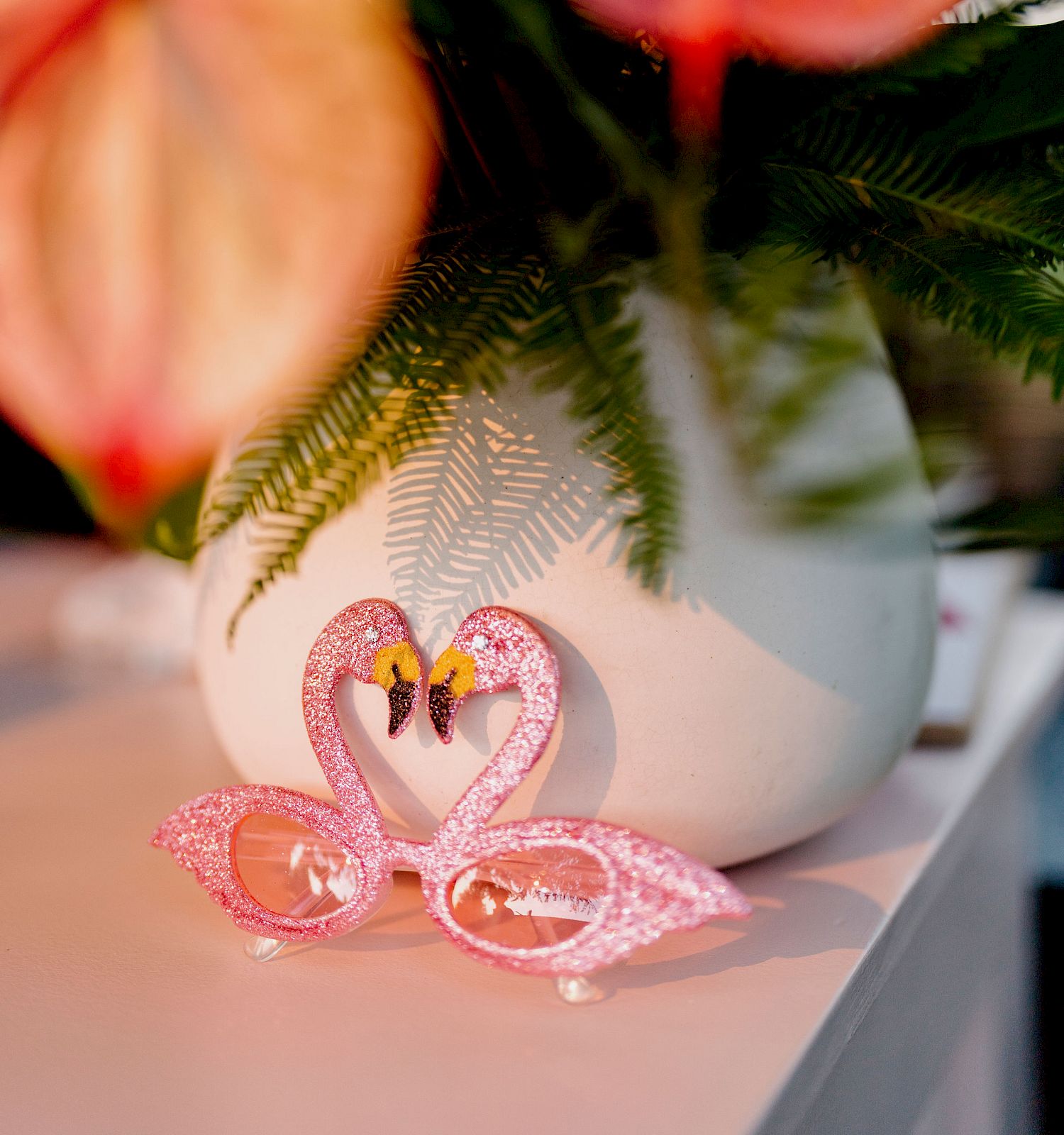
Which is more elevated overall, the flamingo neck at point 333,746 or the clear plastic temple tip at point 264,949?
the flamingo neck at point 333,746

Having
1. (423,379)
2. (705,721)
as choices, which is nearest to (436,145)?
(423,379)

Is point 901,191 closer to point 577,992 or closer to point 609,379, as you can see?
point 609,379

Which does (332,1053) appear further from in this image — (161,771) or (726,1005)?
(161,771)

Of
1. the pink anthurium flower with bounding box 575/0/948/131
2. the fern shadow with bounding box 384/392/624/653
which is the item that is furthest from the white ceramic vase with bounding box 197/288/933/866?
the pink anthurium flower with bounding box 575/0/948/131

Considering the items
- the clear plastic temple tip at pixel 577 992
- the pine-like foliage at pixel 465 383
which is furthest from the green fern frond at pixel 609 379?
the clear plastic temple tip at pixel 577 992

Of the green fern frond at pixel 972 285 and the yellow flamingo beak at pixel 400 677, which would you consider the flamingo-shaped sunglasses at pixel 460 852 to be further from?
the green fern frond at pixel 972 285

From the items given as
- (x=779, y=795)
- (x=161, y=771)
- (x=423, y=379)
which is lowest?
(x=161, y=771)

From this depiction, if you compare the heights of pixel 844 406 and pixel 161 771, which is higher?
pixel 844 406
